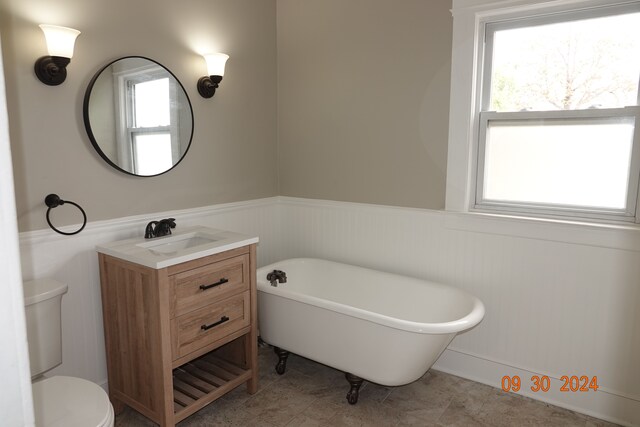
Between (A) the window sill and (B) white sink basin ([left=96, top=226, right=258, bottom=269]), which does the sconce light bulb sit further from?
(A) the window sill

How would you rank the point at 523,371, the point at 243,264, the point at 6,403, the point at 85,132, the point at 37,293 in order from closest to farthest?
the point at 6,403
the point at 37,293
the point at 85,132
the point at 243,264
the point at 523,371

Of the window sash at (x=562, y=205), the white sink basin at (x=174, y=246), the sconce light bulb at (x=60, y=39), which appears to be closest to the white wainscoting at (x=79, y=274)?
the white sink basin at (x=174, y=246)

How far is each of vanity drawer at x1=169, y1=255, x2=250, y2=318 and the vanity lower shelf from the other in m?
0.49

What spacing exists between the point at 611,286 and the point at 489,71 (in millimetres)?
1310

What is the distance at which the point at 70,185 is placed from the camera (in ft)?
6.87

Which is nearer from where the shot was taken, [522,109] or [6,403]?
[6,403]

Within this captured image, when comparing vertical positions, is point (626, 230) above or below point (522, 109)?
below

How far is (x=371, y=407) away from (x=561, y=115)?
1.85m

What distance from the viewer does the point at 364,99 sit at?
2.87 metres

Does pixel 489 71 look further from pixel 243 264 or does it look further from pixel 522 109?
pixel 243 264

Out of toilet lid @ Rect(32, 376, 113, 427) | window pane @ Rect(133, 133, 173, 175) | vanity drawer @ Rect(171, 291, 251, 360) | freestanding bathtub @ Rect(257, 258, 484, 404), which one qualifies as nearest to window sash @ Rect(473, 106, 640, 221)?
freestanding bathtub @ Rect(257, 258, 484, 404)

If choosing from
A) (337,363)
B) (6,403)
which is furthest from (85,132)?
(6,403)

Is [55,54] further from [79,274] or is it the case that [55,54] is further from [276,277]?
[276,277]

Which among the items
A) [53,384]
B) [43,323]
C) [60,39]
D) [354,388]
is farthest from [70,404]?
[60,39]
